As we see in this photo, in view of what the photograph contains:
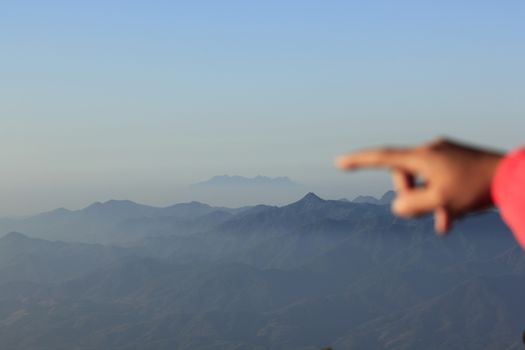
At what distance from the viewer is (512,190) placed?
3.60 metres

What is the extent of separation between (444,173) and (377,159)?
355 mm

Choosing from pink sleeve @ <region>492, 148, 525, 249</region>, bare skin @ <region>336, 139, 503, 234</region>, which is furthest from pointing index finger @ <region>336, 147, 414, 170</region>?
pink sleeve @ <region>492, 148, 525, 249</region>

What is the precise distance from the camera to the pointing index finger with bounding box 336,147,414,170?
13.0 feet

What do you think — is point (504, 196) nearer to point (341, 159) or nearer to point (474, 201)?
point (474, 201)

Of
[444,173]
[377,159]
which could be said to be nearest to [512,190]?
[444,173]

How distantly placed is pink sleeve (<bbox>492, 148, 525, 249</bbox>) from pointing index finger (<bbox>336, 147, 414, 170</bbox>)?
45 centimetres

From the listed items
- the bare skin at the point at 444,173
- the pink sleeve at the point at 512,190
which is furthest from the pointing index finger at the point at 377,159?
the pink sleeve at the point at 512,190

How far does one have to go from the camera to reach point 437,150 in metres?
3.87

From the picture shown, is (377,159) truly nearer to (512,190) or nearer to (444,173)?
(444,173)

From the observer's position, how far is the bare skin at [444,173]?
3.83 meters

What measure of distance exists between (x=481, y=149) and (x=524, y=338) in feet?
8.36

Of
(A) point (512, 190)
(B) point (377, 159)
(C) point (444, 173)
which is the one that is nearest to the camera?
(A) point (512, 190)

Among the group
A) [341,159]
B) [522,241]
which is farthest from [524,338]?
[341,159]

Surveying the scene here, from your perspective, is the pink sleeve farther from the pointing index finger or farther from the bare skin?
the pointing index finger
